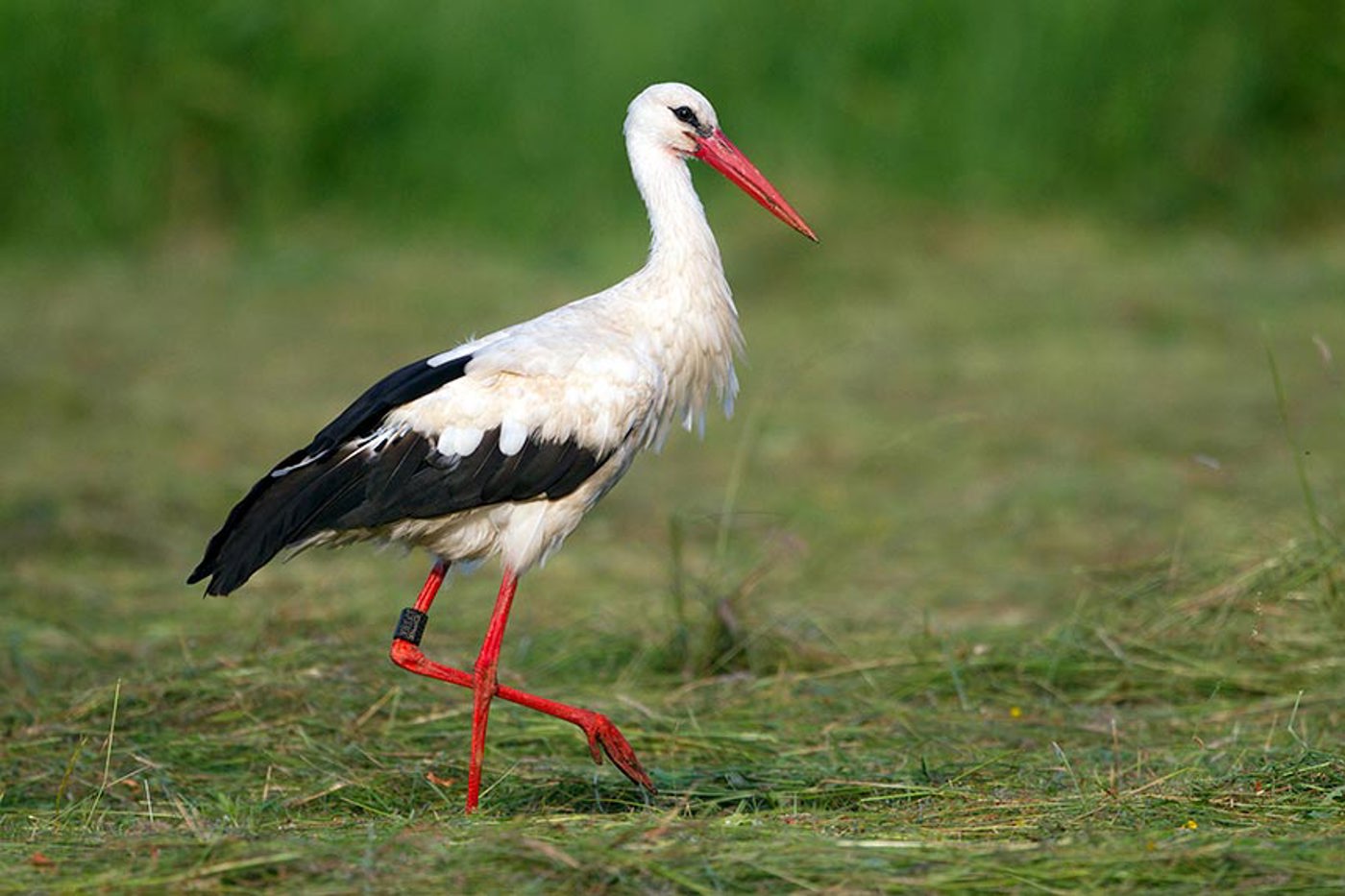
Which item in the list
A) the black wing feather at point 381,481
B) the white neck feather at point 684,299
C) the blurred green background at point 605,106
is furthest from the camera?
the blurred green background at point 605,106

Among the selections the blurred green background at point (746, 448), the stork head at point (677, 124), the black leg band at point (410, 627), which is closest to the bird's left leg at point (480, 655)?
the black leg band at point (410, 627)

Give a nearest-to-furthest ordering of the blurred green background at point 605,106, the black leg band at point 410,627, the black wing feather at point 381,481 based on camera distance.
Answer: the black wing feather at point 381,481
the black leg band at point 410,627
the blurred green background at point 605,106

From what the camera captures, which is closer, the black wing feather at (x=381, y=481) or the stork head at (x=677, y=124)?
the black wing feather at (x=381, y=481)

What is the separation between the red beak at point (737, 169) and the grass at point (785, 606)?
0.58 m

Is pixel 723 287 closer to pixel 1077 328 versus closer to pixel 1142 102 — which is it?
pixel 1077 328

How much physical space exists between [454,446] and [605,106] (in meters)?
7.94

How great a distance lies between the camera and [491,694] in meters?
4.41

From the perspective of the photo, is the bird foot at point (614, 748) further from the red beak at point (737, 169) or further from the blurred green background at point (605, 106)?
the blurred green background at point (605, 106)

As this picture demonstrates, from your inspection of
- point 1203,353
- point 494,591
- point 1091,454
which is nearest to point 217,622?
point 494,591

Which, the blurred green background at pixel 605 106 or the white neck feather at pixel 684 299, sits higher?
the blurred green background at pixel 605 106

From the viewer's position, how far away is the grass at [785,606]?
343cm

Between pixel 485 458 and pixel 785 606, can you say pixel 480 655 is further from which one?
pixel 785 606

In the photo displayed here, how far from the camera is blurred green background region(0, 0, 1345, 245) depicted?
459 inches

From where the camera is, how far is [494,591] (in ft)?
21.4
